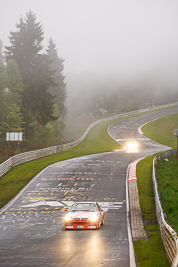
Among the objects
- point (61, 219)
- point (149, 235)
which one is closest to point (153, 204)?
point (61, 219)

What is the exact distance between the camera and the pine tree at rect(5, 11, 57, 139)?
65.2 meters

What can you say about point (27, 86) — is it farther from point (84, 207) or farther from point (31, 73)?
point (84, 207)

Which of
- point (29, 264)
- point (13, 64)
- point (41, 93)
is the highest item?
point (13, 64)

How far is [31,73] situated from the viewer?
66125 millimetres

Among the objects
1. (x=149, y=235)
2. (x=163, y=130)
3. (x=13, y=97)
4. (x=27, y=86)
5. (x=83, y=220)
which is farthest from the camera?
(x=163, y=130)

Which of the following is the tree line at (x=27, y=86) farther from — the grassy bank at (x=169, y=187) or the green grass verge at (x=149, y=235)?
the green grass verge at (x=149, y=235)

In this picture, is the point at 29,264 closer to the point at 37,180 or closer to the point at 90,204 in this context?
the point at 90,204

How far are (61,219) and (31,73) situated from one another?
4777 centimetres

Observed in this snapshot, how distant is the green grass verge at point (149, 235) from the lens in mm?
12867

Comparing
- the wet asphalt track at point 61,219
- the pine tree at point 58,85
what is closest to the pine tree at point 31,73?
the wet asphalt track at point 61,219

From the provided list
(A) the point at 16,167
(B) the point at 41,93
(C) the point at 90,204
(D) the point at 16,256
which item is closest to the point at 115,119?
(B) the point at 41,93

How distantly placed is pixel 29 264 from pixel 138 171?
2800 centimetres

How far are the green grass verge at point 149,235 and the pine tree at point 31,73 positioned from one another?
32330mm

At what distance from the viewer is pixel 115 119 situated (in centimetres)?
10700
